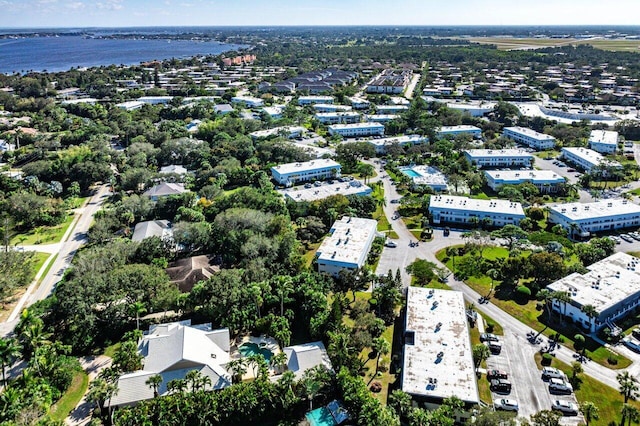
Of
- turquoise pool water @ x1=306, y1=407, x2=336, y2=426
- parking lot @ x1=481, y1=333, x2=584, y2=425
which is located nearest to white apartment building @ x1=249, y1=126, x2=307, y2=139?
parking lot @ x1=481, y1=333, x2=584, y2=425

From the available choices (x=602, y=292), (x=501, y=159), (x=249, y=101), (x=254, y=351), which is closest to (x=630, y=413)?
(x=602, y=292)

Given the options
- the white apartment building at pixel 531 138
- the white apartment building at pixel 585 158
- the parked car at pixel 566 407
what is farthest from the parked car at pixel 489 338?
the white apartment building at pixel 531 138

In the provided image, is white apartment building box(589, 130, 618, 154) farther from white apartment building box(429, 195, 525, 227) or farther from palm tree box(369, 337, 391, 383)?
palm tree box(369, 337, 391, 383)

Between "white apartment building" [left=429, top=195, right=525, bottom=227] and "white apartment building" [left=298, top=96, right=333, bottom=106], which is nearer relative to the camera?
"white apartment building" [left=429, top=195, right=525, bottom=227]

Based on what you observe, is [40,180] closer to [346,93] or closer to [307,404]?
[307,404]

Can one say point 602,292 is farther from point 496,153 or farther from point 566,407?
point 496,153

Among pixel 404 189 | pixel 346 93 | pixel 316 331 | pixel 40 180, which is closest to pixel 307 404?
pixel 316 331

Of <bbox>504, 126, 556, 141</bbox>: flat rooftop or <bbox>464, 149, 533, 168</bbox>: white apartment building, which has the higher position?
<bbox>504, 126, 556, 141</bbox>: flat rooftop
